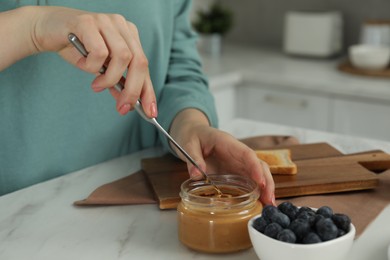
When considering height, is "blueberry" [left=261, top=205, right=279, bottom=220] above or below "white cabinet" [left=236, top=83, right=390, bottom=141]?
above

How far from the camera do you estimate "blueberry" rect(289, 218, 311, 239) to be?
2.69 feet

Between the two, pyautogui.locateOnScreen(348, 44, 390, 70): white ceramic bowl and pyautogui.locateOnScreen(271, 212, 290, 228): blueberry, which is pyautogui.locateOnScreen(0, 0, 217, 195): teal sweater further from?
pyautogui.locateOnScreen(348, 44, 390, 70): white ceramic bowl

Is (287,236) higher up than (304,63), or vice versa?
(287,236)

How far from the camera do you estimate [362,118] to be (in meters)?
2.35

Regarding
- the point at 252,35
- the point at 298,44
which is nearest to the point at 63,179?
the point at 298,44

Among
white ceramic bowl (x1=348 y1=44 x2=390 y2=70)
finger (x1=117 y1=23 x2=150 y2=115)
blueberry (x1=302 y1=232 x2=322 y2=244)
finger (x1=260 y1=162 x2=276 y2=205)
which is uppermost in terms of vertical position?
finger (x1=117 y1=23 x2=150 y2=115)

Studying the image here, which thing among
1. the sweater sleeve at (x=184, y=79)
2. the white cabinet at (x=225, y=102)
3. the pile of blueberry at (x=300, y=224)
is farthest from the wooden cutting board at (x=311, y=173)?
the white cabinet at (x=225, y=102)

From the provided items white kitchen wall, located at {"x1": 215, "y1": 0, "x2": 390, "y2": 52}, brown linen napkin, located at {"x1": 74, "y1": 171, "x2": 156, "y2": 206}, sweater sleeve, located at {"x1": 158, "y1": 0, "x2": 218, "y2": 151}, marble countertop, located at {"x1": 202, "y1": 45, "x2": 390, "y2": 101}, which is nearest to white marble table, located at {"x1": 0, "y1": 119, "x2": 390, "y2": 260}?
brown linen napkin, located at {"x1": 74, "y1": 171, "x2": 156, "y2": 206}

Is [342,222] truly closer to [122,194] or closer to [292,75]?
[122,194]

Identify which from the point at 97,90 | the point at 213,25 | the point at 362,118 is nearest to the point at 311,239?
the point at 97,90

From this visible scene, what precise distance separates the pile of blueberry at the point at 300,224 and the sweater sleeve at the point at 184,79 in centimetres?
52

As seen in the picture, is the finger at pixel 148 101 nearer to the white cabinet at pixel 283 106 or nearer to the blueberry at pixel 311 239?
the blueberry at pixel 311 239

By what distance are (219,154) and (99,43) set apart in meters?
0.32

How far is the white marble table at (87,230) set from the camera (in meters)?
0.92
